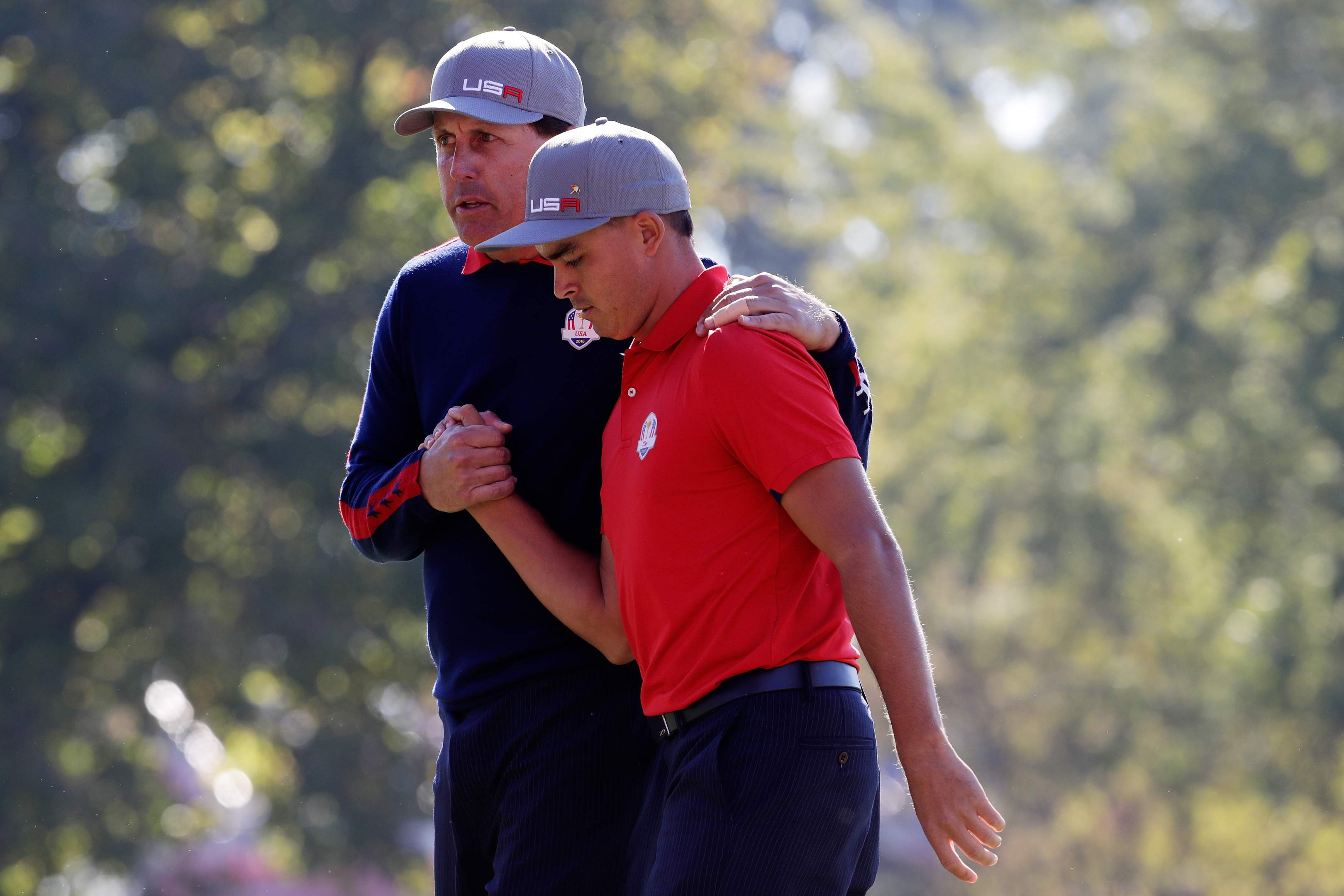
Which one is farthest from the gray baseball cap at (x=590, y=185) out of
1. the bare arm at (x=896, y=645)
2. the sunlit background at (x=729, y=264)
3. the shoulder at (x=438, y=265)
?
the sunlit background at (x=729, y=264)

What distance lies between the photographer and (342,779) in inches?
563

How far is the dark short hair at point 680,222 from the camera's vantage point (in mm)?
2863

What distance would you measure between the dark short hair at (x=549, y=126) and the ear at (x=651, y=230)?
57cm

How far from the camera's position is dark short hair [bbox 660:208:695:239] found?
2863mm

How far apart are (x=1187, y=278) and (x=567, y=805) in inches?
667

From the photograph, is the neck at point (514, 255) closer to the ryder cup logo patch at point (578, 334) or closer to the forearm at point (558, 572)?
the ryder cup logo patch at point (578, 334)

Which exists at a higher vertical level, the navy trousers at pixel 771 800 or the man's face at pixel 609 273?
the man's face at pixel 609 273

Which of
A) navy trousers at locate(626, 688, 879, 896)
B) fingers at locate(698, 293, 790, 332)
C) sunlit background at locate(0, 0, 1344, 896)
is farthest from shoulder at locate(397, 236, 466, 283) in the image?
sunlit background at locate(0, 0, 1344, 896)

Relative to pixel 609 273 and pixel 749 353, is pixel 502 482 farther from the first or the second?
pixel 749 353

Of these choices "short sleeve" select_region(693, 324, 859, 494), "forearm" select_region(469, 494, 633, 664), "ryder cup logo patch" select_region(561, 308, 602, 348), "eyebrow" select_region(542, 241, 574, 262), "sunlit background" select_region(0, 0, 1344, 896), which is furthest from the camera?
"sunlit background" select_region(0, 0, 1344, 896)

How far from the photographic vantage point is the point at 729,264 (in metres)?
14.7

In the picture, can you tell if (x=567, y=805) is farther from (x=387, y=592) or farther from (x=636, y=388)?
(x=387, y=592)

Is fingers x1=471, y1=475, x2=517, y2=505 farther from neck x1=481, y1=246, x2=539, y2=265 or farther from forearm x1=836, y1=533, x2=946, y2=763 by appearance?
forearm x1=836, y1=533, x2=946, y2=763

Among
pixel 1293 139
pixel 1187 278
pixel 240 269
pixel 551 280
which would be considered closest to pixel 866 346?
pixel 1187 278
